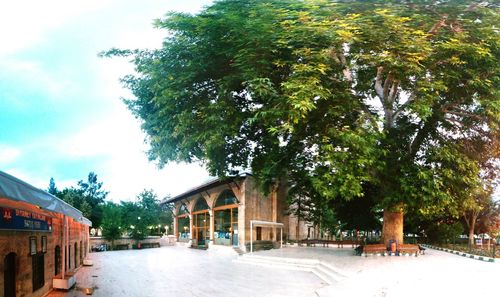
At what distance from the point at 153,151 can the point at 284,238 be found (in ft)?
75.9

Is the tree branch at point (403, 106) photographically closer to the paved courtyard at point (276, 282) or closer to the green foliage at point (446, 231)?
the paved courtyard at point (276, 282)

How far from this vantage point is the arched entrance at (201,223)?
24.0 meters

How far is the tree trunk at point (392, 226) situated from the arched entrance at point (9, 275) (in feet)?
32.9

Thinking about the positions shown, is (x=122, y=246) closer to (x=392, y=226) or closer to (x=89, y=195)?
(x=89, y=195)

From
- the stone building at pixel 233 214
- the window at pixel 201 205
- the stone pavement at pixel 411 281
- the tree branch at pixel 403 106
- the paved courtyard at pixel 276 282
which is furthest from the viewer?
the window at pixel 201 205

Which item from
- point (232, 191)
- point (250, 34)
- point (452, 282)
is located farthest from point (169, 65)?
point (232, 191)

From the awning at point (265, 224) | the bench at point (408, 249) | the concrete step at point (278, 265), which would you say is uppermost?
the bench at point (408, 249)

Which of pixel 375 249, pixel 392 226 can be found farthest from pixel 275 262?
pixel 392 226

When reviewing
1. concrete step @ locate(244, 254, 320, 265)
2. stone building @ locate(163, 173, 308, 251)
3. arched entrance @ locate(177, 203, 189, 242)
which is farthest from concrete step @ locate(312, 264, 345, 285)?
stone building @ locate(163, 173, 308, 251)

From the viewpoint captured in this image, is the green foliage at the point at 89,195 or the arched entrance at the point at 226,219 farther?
the arched entrance at the point at 226,219

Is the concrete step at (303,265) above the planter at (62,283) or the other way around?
the other way around

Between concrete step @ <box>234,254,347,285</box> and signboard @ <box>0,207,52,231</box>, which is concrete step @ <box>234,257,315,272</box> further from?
signboard @ <box>0,207,52,231</box>

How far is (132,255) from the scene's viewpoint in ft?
15.6

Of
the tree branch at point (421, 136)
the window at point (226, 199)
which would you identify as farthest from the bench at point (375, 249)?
the window at point (226, 199)
